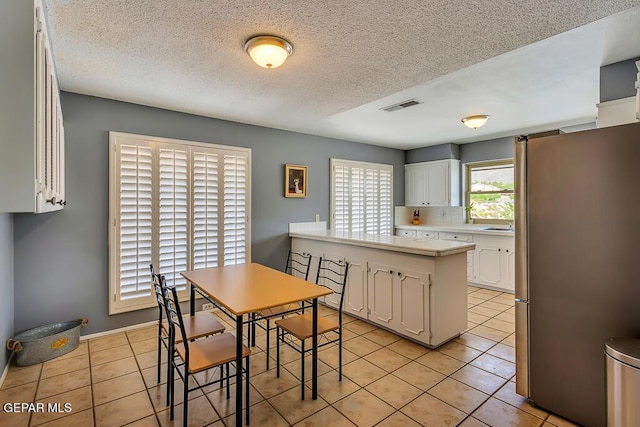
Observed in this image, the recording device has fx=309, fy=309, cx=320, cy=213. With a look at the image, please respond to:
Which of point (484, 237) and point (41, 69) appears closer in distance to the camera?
point (41, 69)

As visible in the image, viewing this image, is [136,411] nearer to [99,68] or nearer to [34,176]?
[34,176]

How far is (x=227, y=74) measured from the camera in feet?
8.50

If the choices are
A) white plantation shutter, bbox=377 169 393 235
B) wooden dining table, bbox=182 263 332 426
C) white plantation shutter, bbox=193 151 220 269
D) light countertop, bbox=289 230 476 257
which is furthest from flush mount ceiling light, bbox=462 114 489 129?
white plantation shutter, bbox=193 151 220 269

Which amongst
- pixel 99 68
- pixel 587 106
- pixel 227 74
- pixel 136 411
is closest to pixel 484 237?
pixel 587 106

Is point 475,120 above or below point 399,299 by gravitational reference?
above

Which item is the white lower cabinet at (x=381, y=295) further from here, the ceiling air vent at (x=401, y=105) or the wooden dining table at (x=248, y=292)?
the ceiling air vent at (x=401, y=105)

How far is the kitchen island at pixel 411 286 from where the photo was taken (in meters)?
2.82

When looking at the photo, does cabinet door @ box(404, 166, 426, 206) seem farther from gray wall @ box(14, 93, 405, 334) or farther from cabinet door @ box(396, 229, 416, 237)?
gray wall @ box(14, 93, 405, 334)

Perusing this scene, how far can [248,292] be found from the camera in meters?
2.08

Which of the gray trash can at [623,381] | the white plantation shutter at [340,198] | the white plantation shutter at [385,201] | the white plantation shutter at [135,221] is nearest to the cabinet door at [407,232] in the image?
the white plantation shutter at [385,201]

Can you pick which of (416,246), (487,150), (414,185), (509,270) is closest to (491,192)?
(487,150)

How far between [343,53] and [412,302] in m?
2.24

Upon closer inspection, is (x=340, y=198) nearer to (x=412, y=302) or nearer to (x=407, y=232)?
(x=407, y=232)

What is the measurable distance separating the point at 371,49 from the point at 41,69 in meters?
1.86
